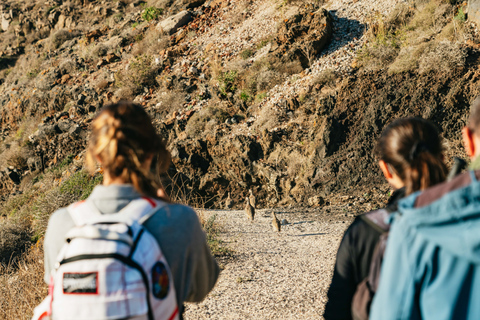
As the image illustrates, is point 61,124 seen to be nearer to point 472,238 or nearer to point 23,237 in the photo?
point 23,237

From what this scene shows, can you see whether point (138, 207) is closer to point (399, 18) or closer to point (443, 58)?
point (443, 58)

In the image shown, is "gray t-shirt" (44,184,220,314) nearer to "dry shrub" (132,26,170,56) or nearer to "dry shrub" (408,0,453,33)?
"dry shrub" (408,0,453,33)

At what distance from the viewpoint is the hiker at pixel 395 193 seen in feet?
4.81

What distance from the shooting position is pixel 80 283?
1.24m

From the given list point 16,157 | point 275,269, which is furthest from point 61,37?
point 275,269

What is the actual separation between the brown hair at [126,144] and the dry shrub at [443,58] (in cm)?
979

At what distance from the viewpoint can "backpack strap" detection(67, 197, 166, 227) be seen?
128 centimetres

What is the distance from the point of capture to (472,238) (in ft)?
3.48

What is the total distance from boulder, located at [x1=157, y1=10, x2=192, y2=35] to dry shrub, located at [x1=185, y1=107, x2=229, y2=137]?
7.94 meters

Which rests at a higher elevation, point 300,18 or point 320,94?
point 300,18

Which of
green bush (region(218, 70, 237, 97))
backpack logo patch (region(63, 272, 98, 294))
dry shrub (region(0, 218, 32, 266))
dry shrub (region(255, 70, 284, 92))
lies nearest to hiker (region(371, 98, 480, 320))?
backpack logo patch (region(63, 272, 98, 294))

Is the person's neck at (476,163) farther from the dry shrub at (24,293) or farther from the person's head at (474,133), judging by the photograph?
the dry shrub at (24,293)

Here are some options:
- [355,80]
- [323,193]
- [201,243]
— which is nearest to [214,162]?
[323,193]

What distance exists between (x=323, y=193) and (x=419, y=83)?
3.59m
